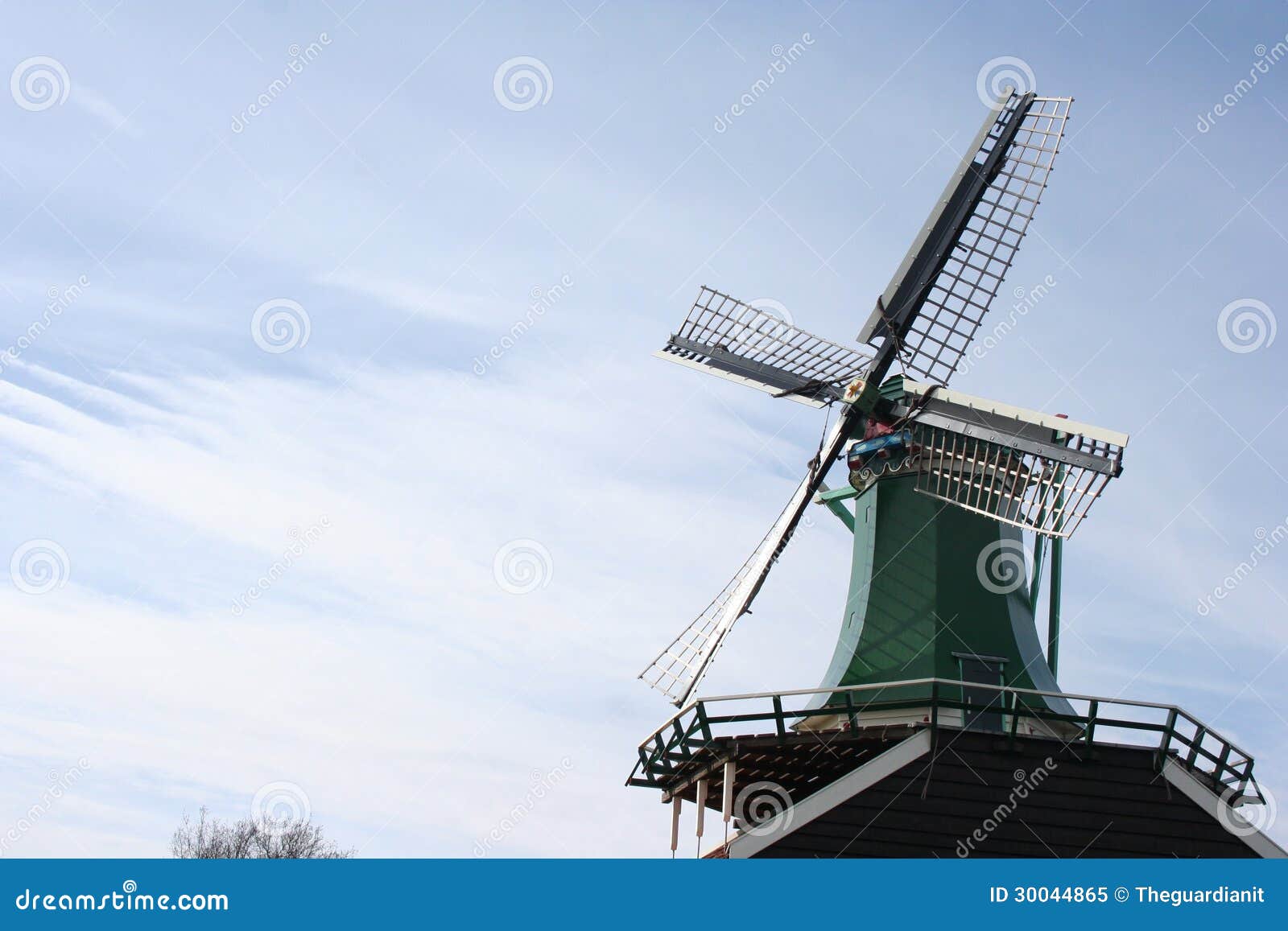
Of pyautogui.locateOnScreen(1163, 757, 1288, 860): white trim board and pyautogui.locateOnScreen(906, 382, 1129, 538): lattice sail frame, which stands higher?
pyautogui.locateOnScreen(906, 382, 1129, 538): lattice sail frame

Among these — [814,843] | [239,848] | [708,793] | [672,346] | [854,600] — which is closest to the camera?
[814,843]

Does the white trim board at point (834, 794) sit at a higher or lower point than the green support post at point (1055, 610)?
lower

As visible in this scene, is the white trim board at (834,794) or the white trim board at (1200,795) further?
the white trim board at (1200,795)

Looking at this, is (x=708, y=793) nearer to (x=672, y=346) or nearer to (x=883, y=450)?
(x=883, y=450)

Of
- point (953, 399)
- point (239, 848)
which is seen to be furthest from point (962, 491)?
point (239, 848)

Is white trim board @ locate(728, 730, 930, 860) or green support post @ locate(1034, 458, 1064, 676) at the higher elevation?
green support post @ locate(1034, 458, 1064, 676)

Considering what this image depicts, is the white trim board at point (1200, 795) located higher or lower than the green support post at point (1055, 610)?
lower

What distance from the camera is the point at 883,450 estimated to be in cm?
2161

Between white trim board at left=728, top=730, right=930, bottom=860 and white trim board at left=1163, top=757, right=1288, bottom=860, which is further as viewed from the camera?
white trim board at left=1163, top=757, right=1288, bottom=860

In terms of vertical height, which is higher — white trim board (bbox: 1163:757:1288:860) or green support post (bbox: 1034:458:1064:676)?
green support post (bbox: 1034:458:1064:676)

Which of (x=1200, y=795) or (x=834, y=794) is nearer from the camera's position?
(x=834, y=794)

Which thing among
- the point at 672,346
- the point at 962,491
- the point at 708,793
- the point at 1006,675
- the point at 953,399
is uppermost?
the point at 672,346

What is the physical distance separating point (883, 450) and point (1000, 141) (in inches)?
236

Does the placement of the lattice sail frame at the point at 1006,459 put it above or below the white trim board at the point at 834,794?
above
